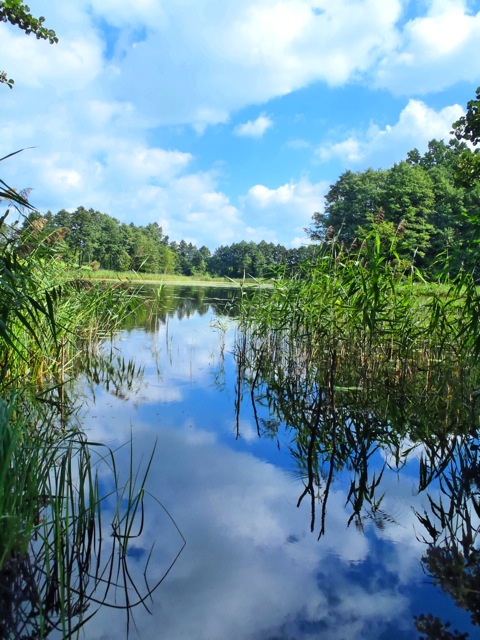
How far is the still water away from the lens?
5.82 ft

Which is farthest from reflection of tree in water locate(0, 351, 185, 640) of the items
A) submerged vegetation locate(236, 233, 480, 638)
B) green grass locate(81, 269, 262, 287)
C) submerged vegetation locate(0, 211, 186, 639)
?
green grass locate(81, 269, 262, 287)

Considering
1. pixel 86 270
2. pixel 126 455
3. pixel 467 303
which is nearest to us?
pixel 126 455

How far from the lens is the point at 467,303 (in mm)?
3611

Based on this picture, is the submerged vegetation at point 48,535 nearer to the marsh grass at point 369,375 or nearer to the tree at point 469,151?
the marsh grass at point 369,375

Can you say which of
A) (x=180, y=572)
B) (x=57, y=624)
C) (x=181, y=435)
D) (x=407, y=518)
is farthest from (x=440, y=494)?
(x=57, y=624)

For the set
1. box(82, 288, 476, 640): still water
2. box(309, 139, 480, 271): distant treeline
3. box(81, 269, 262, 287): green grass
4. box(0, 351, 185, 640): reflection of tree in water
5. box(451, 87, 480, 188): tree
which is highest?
box(309, 139, 480, 271): distant treeline

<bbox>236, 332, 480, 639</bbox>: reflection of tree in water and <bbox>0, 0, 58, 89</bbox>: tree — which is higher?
<bbox>0, 0, 58, 89</bbox>: tree

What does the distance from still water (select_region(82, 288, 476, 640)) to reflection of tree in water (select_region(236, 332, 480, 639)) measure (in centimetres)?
7

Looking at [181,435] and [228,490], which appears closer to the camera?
[228,490]

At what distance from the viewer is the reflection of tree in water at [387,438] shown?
227 centimetres

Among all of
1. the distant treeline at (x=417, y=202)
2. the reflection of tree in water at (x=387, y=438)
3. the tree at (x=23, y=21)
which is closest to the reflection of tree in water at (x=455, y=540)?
the reflection of tree in water at (x=387, y=438)

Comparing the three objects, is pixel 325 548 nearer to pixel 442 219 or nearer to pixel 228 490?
pixel 228 490

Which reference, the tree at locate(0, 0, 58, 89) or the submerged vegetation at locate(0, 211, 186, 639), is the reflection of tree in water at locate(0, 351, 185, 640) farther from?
the tree at locate(0, 0, 58, 89)

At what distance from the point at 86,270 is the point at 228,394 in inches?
120
